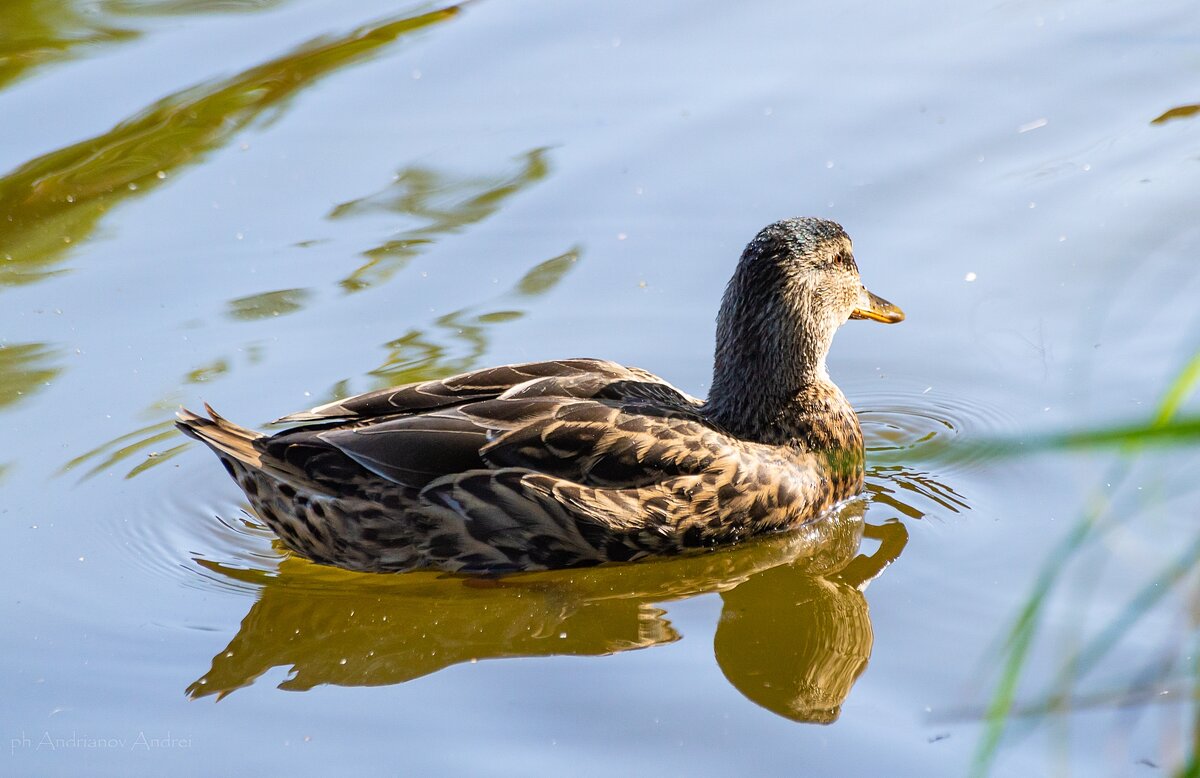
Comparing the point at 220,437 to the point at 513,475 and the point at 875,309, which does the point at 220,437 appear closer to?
the point at 513,475

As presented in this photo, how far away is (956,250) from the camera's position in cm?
859

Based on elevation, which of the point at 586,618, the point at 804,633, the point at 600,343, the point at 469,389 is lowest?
the point at 804,633

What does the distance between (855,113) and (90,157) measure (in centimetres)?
468

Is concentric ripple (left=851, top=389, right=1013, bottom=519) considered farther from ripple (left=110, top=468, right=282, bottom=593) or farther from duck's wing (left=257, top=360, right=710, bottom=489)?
ripple (left=110, top=468, right=282, bottom=593)

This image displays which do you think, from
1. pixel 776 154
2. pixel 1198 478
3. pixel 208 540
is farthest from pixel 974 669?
pixel 776 154

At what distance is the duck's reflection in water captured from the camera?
6059 mm

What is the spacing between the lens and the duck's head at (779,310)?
7.28 metres

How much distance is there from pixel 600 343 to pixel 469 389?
4.35ft

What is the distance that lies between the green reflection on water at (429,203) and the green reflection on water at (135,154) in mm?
1303

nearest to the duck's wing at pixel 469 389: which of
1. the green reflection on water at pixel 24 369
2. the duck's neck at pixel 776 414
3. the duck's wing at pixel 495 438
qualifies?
the duck's wing at pixel 495 438

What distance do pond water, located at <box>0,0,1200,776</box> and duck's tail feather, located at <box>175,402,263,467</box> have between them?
1.63ft

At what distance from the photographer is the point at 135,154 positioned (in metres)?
9.91

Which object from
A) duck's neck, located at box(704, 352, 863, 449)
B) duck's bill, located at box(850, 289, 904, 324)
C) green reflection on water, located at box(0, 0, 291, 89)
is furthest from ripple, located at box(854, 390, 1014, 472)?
green reflection on water, located at box(0, 0, 291, 89)

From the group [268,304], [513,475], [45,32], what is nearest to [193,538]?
[513,475]
